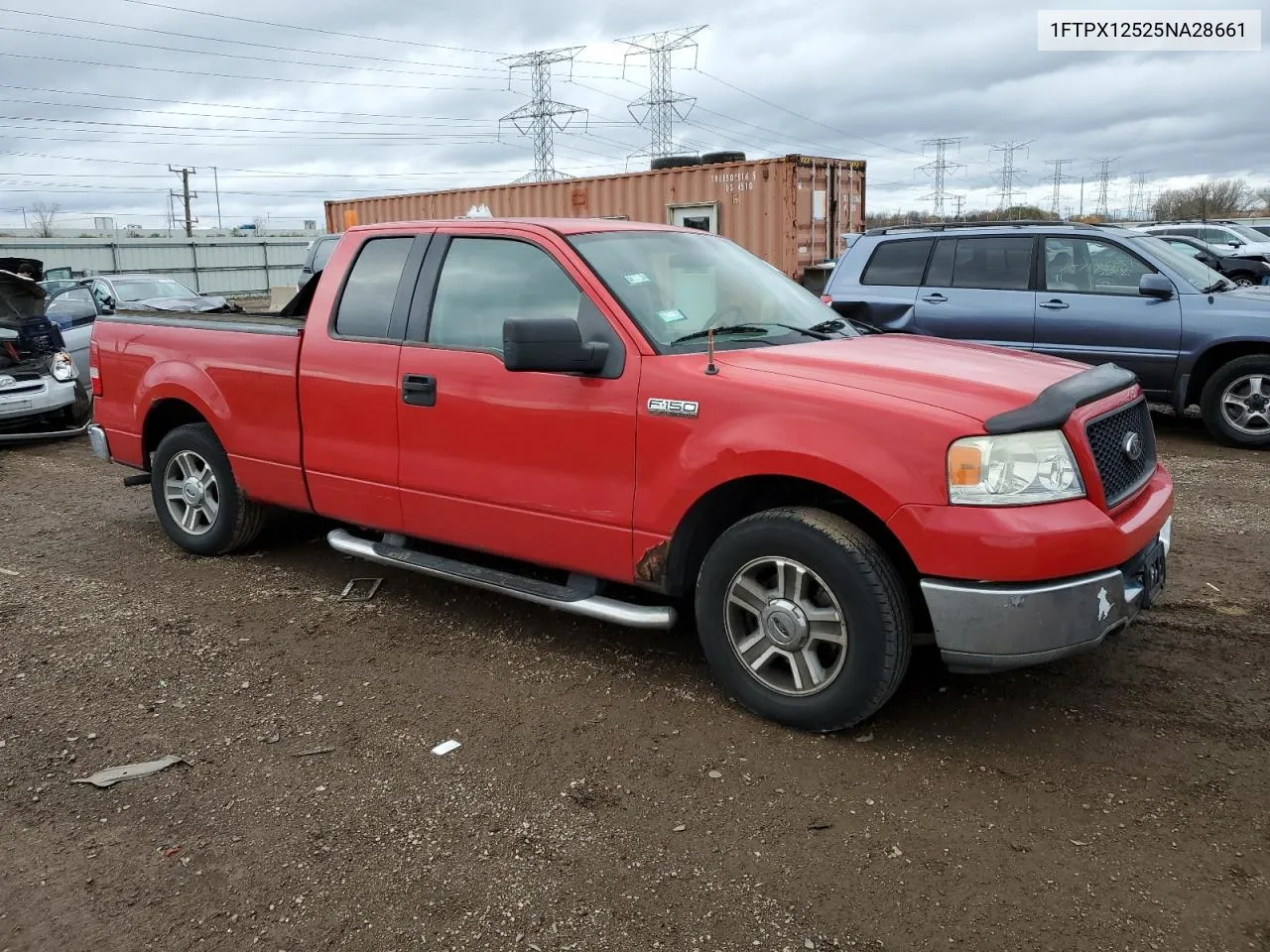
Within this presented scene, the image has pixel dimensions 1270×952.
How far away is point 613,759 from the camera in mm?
3461

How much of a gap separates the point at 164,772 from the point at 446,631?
1443 millimetres

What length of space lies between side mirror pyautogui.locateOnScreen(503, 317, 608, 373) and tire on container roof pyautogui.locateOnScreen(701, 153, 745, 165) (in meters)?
14.1

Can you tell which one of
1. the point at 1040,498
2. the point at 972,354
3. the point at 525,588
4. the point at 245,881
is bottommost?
the point at 245,881

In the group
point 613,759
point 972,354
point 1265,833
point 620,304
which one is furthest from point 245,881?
point 972,354

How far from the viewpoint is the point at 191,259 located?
40750 millimetres

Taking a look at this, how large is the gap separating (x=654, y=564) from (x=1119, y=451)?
170 centimetres

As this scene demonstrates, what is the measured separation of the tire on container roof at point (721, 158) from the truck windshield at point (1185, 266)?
914 cm

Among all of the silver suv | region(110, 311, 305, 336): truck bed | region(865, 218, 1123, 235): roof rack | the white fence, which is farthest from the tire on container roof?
the white fence

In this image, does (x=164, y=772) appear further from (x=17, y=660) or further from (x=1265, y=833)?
(x=1265, y=833)

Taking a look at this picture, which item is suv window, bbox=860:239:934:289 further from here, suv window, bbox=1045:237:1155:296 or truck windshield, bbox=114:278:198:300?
truck windshield, bbox=114:278:198:300

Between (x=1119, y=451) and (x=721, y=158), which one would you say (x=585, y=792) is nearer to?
(x=1119, y=451)

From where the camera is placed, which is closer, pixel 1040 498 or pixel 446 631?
pixel 1040 498

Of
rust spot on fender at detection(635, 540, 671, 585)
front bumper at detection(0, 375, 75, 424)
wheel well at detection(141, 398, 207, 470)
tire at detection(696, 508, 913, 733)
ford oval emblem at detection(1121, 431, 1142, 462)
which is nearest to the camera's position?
tire at detection(696, 508, 913, 733)

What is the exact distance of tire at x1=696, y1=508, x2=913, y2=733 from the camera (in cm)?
327
